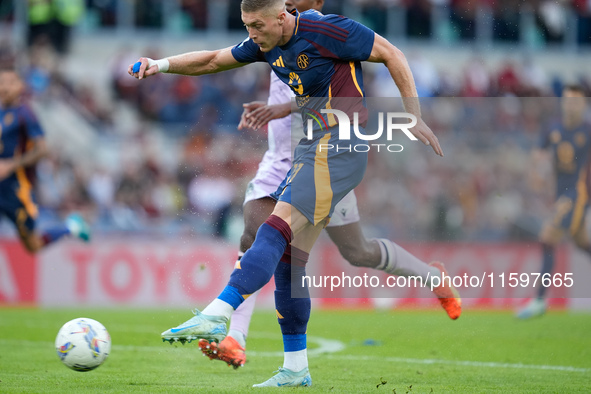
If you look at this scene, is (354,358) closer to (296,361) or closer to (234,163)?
(296,361)

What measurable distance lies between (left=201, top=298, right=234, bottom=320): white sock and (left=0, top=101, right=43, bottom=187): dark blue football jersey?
278 inches

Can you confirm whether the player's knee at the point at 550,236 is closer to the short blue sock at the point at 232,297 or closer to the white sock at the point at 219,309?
the short blue sock at the point at 232,297

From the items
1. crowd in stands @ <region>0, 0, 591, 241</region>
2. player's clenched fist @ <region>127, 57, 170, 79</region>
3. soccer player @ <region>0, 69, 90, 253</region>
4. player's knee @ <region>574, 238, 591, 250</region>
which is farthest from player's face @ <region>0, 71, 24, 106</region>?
player's knee @ <region>574, 238, 591, 250</region>

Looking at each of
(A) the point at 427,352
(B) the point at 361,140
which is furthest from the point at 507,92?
(B) the point at 361,140

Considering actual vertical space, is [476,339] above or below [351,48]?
below

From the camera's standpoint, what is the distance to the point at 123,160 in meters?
16.1

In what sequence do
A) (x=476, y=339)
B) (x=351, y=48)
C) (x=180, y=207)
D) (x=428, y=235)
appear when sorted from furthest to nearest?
(x=180, y=207)
(x=428, y=235)
(x=476, y=339)
(x=351, y=48)

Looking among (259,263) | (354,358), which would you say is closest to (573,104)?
(354,358)

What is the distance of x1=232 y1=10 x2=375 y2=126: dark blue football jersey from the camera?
5.12 m

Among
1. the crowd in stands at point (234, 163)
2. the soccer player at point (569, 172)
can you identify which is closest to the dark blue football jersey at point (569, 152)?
the soccer player at point (569, 172)

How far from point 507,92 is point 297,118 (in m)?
13.6

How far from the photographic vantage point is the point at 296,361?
5.41 m

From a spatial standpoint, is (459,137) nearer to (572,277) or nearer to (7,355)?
(572,277)

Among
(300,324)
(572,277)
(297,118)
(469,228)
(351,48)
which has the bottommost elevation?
(572,277)
